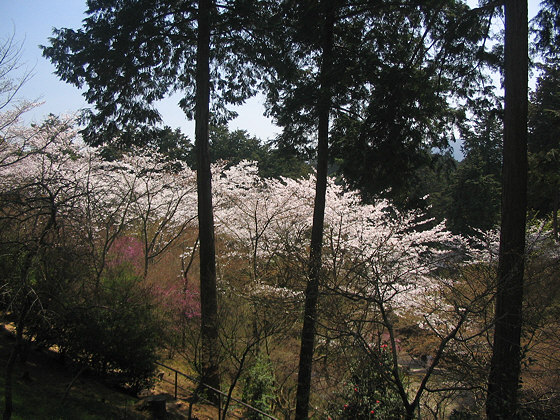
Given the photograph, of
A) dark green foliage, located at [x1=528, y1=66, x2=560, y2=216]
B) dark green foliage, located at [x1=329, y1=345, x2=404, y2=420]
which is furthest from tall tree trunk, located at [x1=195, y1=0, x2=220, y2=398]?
dark green foliage, located at [x1=528, y1=66, x2=560, y2=216]

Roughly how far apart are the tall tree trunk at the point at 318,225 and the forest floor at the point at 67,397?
216 cm

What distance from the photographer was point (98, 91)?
8570 mm

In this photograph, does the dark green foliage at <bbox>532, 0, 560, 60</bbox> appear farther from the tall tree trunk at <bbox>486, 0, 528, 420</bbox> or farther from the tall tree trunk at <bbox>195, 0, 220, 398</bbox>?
the tall tree trunk at <bbox>195, 0, 220, 398</bbox>

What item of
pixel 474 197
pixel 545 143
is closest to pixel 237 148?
pixel 474 197

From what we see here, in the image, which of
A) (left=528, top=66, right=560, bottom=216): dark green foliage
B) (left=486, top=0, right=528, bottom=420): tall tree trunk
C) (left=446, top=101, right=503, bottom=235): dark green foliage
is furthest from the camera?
(left=446, top=101, right=503, bottom=235): dark green foliage

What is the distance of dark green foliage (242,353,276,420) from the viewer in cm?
850

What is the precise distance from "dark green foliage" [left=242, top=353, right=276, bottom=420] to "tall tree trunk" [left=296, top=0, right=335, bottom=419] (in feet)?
3.62

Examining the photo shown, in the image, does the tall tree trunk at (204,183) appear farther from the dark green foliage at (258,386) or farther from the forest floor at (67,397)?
the forest floor at (67,397)

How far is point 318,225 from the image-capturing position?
8547 millimetres

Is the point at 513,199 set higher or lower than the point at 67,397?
higher

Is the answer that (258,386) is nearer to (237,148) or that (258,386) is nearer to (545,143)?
(545,143)

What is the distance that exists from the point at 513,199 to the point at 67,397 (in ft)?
25.7

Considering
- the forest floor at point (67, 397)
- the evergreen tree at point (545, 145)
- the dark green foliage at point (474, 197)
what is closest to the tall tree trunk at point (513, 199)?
the forest floor at point (67, 397)

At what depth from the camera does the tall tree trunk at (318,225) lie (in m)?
7.03
